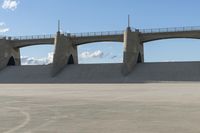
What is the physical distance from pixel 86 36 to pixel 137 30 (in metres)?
10.8

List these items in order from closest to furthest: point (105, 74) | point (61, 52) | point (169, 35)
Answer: point (105, 74) < point (169, 35) < point (61, 52)

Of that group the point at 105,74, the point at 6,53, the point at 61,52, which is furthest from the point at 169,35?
the point at 6,53

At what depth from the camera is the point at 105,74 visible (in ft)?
245

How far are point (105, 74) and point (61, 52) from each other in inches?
508

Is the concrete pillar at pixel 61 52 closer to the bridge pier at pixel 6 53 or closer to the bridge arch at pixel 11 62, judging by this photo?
the bridge pier at pixel 6 53

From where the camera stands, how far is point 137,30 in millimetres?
79375

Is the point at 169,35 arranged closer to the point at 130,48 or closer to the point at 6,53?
the point at 130,48

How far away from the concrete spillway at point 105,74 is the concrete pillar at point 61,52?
1.23 metres

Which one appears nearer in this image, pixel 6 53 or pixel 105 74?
pixel 105 74

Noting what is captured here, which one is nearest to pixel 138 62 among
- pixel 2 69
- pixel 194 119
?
pixel 2 69

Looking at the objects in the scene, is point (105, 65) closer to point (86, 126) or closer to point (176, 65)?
point (176, 65)

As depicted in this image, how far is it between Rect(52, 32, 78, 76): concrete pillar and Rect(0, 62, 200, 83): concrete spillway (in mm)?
1228

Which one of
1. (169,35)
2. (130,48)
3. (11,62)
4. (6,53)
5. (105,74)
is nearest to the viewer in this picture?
(105,74)

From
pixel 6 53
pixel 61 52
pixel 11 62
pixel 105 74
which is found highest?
pixel 61 52
